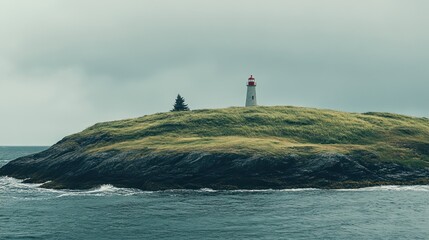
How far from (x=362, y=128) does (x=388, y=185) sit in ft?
143

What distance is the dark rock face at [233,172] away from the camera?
103m

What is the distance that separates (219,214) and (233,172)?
3372 cm

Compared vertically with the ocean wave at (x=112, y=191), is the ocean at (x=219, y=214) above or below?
below

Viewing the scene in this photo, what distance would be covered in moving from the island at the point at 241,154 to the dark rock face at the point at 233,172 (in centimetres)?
19

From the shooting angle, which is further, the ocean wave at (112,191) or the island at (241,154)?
the island at (241,154)

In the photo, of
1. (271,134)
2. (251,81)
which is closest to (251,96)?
(251,81)

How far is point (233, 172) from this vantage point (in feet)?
349

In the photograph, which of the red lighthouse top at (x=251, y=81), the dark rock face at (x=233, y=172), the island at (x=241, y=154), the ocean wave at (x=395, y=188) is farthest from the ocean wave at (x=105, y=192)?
the red lighthouse top at (x=251, y=81)

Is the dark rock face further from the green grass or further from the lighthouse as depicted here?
the lighthouse

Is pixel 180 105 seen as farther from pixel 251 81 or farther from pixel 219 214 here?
pixel 219 214

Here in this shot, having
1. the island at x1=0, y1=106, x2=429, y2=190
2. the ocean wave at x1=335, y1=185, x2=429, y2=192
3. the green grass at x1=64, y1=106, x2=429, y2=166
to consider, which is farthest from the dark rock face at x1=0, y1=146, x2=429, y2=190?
the green grass at x1=64, y1=106, x2=429, y2=166

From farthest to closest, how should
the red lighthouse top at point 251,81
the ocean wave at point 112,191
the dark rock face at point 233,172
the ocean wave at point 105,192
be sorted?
the red lighthouse top at point 251,81 < the dark rock face at point 233,172 < the ocean wave at point 105,192 < the ocean wave at point 112,191

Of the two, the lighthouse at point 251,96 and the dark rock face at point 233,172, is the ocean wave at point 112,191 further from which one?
the lighthouse at point 251,96

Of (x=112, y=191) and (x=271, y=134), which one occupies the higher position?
(x=271, y=134)
